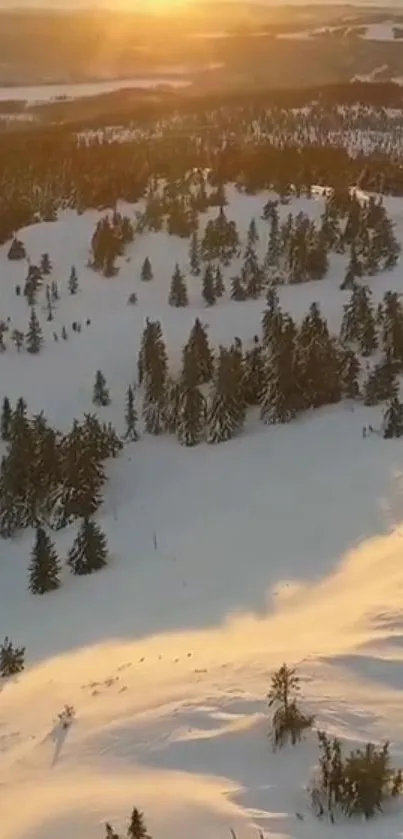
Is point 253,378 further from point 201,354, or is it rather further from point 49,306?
point 49,306

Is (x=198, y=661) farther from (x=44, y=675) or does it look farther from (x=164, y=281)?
(x=164, y=281)

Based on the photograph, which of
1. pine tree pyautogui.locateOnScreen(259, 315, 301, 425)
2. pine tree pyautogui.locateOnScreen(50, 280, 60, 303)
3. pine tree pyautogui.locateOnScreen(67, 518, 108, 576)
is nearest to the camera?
pine tree pyautogui.locateOnScreen(67, 518, 108, 576)

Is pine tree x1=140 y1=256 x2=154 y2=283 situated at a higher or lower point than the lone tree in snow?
higher

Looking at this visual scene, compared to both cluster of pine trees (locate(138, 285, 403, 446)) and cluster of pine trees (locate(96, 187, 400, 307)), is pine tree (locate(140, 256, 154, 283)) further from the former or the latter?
cluster of pine trees (locate(138, 285, 403, 446))

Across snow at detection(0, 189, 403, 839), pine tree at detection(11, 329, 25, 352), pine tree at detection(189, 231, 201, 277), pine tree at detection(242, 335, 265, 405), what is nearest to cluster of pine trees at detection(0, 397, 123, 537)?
snow at detection(0, 189, 403, 839)

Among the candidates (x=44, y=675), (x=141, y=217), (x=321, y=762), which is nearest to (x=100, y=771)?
(x=321, y=762)

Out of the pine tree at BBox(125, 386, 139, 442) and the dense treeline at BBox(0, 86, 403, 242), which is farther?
the dense treeline at BBox(0, 86, 403, 242)

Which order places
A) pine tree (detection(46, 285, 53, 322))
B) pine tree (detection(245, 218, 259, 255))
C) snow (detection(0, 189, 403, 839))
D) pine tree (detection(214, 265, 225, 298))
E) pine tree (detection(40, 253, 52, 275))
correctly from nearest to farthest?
snow (detection(0, 189, 403, 839)) < pine tree (detection(214, 265, 225, 298)) < pine tree (detection(46, 285, 53, 322)) < pine tree (detection(245, 218, 259, 255)) < pine tree (detection(40, 253, 52, 275))

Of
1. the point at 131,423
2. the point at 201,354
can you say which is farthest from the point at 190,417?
the point at 201,354
